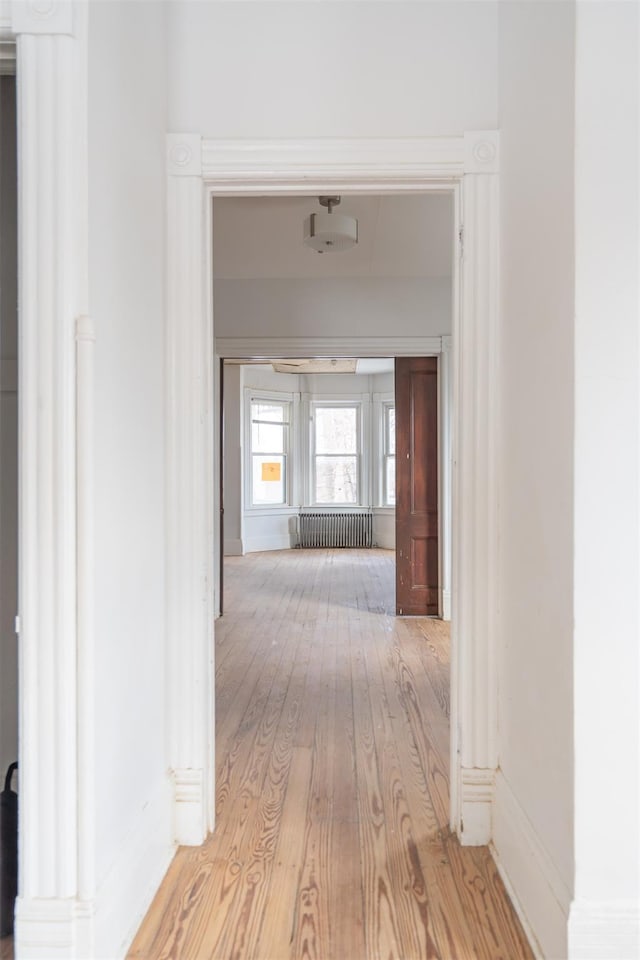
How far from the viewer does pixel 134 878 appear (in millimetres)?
1786

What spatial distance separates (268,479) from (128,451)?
9.20 m

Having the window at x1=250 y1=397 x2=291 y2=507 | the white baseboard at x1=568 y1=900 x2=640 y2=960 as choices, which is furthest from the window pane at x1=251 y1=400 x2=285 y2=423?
the white baseboard at x1=568 y1=900 x2=640 y2=960

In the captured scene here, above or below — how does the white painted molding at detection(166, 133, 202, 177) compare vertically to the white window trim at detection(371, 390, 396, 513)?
above

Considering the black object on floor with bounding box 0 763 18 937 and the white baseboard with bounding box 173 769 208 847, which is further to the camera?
the white baseboard with bounding box 173 769 208 847

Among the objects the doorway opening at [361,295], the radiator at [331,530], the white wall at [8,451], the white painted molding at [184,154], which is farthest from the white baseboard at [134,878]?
the radiator at [331,530]

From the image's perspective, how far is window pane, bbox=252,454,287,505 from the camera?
10883 millimetres

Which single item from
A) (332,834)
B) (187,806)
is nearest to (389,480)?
(332,834)

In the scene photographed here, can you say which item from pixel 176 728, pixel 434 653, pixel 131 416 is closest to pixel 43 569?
pixel 131 416

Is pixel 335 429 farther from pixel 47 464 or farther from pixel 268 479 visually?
pixel 47 464

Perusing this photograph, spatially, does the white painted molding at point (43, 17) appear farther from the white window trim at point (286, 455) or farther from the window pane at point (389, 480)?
the window pane at point (389, 480)

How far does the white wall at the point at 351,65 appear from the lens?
2215mm

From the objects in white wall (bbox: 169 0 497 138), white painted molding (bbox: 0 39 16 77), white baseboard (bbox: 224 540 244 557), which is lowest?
white baseboard (bbox: 224 540 244 557)

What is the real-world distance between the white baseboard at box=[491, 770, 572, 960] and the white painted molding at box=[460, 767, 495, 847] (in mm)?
36

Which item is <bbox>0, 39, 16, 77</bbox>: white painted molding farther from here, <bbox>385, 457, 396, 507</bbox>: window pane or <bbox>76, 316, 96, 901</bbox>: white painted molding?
<bbox>385, 457, 396, 507</bbox>: window pane
